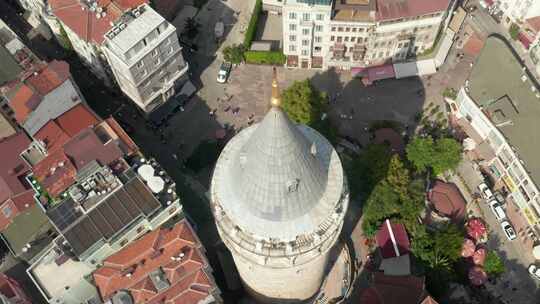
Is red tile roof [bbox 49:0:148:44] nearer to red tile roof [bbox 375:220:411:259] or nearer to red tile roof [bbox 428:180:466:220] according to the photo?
red tile roof [bbox 375:220:411:259]

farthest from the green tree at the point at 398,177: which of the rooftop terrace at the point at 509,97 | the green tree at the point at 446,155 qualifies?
the rooftop terrace at the point at 509,97

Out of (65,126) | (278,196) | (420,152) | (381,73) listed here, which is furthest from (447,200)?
(65,126)

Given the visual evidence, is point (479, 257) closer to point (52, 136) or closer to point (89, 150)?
point (89, 150)

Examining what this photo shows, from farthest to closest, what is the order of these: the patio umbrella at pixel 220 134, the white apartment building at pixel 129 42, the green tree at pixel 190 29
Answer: the green tree at pixel 190 29 → the patio umbrella at pixel 220 134 → the white apartment building at pixel 129 42

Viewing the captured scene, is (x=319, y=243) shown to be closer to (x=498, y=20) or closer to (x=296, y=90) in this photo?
(x=296, y=90)

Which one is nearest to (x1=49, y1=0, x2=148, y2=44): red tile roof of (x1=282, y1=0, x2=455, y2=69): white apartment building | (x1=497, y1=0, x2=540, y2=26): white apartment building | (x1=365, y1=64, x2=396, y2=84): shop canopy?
(x1=282, y1=0, x2=455, y2=69): white apartment building

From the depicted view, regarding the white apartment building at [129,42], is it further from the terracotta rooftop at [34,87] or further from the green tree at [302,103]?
the green tree at [302,103]
